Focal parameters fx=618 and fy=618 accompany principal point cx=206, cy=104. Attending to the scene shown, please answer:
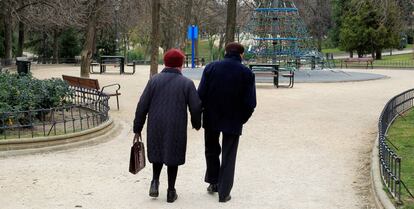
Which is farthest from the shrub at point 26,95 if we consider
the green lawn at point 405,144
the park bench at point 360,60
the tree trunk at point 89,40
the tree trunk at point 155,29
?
the park bench at point 360,60

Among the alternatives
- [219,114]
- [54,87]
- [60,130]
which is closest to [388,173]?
[219,114]

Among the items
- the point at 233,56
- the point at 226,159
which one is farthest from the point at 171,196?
the point at 233,56

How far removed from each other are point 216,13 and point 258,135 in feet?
162

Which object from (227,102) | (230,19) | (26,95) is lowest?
(26,95)

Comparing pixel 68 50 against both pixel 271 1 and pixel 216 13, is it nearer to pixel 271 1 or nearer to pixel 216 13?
pixel 216 13

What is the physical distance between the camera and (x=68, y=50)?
52.1m

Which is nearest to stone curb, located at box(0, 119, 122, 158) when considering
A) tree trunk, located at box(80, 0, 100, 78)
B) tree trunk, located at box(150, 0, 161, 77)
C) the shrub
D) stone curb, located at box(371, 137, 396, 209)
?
the shrub

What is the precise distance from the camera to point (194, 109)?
22.0 feet

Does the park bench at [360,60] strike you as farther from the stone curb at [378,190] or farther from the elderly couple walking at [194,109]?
the elderly couple walking at [194,109]

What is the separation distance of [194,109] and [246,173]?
2.21m

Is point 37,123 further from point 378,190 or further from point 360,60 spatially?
point 360,60

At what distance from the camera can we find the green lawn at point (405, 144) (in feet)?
23.3

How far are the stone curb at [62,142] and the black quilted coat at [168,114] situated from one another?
363 centimetres

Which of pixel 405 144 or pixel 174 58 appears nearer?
pixel 174 58
